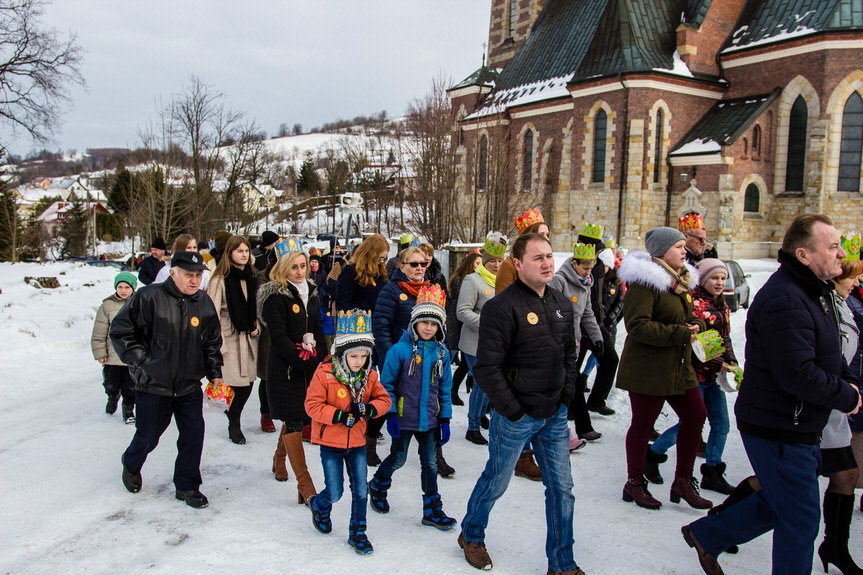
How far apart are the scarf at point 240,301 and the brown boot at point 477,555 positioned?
11.0 ft

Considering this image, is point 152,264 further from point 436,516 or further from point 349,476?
point 436,516

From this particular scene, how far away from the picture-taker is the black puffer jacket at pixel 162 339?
4.61 meters

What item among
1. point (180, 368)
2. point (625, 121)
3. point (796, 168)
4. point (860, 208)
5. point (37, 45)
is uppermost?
point (37, 45)

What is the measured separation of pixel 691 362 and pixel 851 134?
23.4 metres

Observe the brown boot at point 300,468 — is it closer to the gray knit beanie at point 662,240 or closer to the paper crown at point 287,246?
the paper crown at point 287,246

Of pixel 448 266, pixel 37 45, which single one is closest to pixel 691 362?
pixel 448 266

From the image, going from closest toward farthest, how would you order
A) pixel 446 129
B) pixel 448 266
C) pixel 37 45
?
1. pixel 448 266
2. pixel 446 129
3. pixel 37 45

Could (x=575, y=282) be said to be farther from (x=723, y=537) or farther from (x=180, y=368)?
(x=180, y=368)

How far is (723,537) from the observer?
361cm

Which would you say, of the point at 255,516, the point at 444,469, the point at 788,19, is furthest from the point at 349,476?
the point at 788,19

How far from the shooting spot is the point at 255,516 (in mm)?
4488

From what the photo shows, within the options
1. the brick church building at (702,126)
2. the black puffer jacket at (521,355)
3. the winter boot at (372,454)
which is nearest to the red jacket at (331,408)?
the black puffer jacket at (521,355)

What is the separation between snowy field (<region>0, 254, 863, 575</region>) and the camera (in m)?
3.84

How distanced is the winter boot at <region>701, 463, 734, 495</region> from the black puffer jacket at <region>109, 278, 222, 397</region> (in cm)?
423
